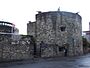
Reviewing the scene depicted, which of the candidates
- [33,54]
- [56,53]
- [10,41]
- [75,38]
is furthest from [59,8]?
[10,41]

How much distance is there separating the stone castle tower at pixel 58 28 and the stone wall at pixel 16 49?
647 cm

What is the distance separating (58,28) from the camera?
3378cm

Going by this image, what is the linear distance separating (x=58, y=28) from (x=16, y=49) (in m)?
10.6

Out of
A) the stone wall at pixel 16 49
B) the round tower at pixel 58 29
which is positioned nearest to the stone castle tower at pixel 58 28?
the round tower at pixel 58 29

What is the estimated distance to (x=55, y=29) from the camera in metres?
33.7

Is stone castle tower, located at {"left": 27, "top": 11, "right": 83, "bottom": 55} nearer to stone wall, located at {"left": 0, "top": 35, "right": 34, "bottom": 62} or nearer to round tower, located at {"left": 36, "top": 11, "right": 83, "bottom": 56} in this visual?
round tower, located at {"left": 36, "top": 11, "right": 83, "bottom": 56}

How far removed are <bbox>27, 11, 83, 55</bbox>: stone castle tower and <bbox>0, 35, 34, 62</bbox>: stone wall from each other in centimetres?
647

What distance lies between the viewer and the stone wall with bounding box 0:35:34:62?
2433 cm

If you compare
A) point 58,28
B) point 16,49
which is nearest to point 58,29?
point 58,28

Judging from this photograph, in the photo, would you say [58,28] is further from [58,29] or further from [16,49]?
[16,49]

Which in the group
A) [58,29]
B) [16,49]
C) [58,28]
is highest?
[58,28]

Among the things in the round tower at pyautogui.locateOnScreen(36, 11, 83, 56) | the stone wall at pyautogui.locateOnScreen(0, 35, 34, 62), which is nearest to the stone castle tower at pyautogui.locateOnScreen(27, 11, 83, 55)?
the round tower at pyautogui.locateOnScreen(36, 11, 83, 56)

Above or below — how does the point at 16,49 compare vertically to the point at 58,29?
below

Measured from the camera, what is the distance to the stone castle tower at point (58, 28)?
3375cm
